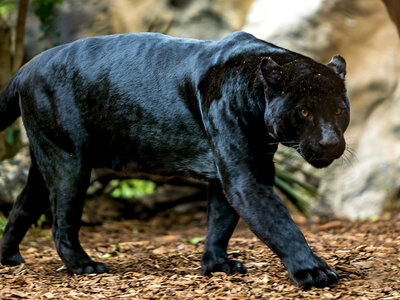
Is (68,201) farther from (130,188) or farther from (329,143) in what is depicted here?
(130,188)

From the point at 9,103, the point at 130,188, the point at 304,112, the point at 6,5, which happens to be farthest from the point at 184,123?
the point at 6,5

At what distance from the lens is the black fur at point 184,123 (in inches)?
124

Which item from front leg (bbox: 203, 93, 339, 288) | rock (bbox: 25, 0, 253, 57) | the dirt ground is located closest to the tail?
the dirt ground

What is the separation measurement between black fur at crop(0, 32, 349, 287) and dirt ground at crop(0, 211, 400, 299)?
0.15m

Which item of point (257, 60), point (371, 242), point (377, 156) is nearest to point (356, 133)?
point (377, 156)

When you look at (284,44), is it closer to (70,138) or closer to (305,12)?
(305,12)

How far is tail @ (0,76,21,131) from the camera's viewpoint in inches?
169

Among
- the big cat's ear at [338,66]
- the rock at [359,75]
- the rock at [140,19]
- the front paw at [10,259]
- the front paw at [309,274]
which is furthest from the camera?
the rock at [359,75]

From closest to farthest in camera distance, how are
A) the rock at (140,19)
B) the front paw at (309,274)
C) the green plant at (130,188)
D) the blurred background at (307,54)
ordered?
the front paw at (309,274), the green plant at (130,188), the blurred background at (307,54), the rock at (140,19)

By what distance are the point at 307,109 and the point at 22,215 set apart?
235 centimetres

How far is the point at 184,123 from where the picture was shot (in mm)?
3727

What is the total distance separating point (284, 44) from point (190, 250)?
439 centimetres

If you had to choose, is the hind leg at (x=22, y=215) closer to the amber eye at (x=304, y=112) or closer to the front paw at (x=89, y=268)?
the front paw at (x=89, y=268)

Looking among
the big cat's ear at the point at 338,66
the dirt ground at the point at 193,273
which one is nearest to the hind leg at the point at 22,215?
the dirt ground at the point at 193,273
